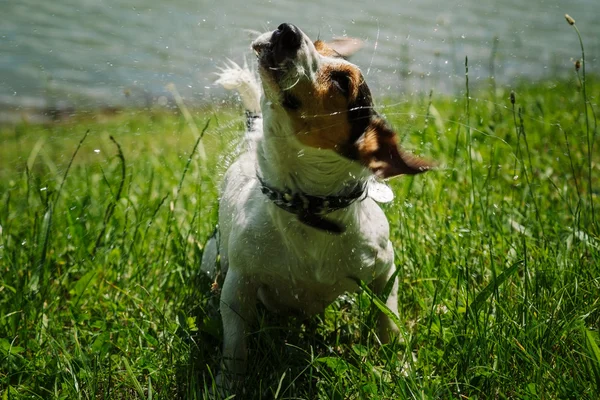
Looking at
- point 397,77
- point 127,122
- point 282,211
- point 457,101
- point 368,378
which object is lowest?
point 127,122

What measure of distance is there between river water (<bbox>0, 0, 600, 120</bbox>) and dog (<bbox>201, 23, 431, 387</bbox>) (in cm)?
128

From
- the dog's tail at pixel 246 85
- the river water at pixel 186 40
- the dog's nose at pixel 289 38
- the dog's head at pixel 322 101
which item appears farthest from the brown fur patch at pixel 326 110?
the river water at pixel 186 40

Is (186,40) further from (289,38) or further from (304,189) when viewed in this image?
(289,38)

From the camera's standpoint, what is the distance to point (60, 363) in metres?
2.13

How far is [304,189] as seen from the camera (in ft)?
6.73

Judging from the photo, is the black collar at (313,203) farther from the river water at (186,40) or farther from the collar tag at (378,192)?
the river water at (186,40)

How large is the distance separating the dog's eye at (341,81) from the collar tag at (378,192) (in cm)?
38

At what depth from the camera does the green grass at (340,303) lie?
1983 mm

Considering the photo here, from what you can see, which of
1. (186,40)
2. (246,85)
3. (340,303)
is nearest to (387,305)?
(340,303)

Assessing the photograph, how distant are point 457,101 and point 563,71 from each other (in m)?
0.98

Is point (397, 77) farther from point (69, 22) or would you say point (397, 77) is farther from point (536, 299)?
point (69, 22)

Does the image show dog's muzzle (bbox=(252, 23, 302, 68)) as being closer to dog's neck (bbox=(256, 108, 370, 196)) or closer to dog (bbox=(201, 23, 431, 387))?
dog (bbox=(201, 23, 431, 387))

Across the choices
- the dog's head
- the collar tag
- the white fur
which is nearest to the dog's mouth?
the dog's head

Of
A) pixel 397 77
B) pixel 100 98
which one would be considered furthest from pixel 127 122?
pixel 397 77
